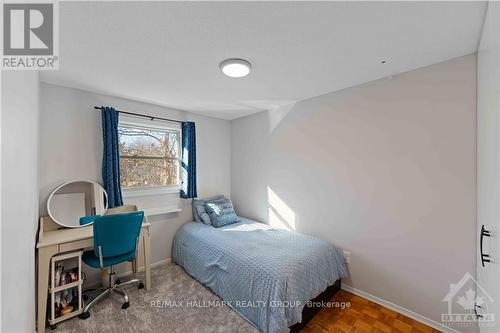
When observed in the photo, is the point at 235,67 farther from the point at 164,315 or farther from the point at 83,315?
the point at 83,315

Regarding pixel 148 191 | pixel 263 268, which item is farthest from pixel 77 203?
pixel 263 268

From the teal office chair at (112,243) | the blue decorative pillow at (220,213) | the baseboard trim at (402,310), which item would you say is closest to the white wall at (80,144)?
the blue decorative pillow at (220,213)

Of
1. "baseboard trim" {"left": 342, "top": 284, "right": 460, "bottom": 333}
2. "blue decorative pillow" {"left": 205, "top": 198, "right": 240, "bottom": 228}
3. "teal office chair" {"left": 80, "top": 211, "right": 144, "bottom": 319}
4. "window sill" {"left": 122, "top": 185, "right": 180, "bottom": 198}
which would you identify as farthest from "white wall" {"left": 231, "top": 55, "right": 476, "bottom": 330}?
"teal office chair" {"left": 80, "top": 211, "right": 144, "bottom": 319}

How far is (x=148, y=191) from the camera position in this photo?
2893 millimetres

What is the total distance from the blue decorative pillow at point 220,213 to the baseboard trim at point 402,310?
172 cm

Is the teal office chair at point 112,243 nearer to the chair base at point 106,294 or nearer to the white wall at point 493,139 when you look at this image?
the chair base at point 106,294

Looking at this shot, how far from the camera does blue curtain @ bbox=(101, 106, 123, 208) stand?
244 centimetres

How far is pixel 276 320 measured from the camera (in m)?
1.63

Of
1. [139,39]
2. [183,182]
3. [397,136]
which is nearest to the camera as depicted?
[139,39]

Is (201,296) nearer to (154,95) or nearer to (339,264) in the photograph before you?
(339,264)

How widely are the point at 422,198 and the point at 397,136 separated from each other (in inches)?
24.6

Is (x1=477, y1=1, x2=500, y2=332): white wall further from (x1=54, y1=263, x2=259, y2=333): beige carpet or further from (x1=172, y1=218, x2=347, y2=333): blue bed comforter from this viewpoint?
(x1=54, y1=263, x2=259, y2=333): beige carpet

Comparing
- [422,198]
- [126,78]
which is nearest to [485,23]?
[422,198]

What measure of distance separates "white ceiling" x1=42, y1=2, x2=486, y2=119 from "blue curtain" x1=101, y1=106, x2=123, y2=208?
13.3 inches
